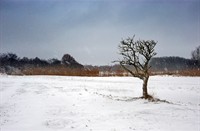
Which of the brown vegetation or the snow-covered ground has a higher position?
the brown vegetation

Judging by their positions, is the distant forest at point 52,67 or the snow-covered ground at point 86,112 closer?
the snow-covered ground at point 86,112

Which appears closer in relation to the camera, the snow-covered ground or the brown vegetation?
the snow-covered ground

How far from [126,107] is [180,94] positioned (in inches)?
395

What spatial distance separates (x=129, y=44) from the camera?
83.1 feet

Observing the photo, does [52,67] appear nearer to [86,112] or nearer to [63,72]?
[63,72]

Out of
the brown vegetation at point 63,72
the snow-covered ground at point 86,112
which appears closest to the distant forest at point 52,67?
the brown vegetation at point 63,72

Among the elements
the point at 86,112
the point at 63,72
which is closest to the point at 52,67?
the point at 63,72

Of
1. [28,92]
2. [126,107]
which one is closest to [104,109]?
[126,107]

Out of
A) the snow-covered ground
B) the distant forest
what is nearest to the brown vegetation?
the distant forest

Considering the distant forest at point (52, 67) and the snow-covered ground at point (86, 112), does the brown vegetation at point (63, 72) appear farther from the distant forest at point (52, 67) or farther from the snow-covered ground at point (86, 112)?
the snow-covered ground at point (86, 112)

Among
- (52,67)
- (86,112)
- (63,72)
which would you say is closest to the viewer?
(86,112)

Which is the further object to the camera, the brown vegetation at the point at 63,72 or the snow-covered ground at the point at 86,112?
the brown vegetation at the point at 63,72

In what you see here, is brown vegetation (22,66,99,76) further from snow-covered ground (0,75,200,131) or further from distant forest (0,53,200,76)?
snow-covered ground (0,75,200,131)

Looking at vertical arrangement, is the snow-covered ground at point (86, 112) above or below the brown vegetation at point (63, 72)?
below
